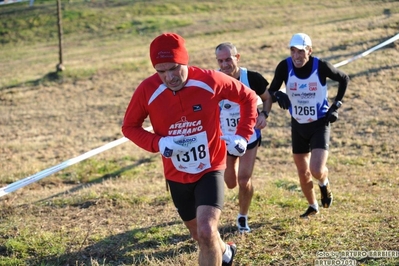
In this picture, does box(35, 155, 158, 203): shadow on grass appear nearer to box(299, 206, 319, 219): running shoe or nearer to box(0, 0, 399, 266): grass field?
box(0, 0, 399, 266): grass field

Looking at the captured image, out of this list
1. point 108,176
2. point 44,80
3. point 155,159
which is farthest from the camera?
point 44,80

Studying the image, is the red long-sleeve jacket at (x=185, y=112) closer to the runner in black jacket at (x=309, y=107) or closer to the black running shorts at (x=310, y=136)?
the runner in black jacket at (x=309, y=107)

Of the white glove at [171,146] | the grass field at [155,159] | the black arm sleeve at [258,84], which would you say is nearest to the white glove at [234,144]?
the white glove at [171,146]

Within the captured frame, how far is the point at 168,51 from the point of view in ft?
14.9

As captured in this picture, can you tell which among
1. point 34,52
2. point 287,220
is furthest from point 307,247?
point 34,52

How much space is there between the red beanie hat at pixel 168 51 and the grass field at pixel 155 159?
1.93 metres

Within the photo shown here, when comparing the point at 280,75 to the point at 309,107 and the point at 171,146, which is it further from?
the point at 171,146

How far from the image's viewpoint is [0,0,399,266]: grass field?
601cm

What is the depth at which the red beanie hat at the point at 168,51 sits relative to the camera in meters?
4.54

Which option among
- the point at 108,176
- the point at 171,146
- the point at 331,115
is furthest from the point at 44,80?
the point at 171,146

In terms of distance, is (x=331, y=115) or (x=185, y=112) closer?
(x=185, y=112)

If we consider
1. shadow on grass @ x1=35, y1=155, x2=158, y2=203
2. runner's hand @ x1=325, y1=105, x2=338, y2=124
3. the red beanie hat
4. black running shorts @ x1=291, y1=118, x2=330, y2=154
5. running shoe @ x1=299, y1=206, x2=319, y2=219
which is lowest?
running shoe @ x1=299, y1=206, x2=319, y2=219

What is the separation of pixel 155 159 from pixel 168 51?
26.1 feet

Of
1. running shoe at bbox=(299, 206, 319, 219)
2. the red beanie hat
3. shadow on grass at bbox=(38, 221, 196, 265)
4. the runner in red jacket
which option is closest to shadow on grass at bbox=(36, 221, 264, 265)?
shadow on grass at bbox=(38, 221, 196, 265)
